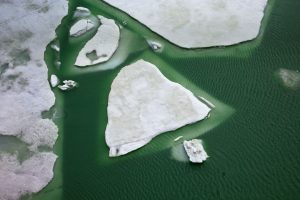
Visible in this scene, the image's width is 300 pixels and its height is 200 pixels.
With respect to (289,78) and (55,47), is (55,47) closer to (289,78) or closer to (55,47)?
(55,47)

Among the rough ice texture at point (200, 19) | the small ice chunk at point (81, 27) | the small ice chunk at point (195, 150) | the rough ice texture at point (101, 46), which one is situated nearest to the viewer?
the small ice chunk at point (195, 150)

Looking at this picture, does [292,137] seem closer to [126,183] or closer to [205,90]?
[205,90]

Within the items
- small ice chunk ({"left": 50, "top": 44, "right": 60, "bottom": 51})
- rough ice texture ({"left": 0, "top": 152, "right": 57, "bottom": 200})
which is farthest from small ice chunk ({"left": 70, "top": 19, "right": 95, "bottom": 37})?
rough ice texture ({"left": 0, "top": 152, "right": 57, "bottom": 200})

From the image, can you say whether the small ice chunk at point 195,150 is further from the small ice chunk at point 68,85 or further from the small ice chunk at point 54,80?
the small ice chunk at point 54,80

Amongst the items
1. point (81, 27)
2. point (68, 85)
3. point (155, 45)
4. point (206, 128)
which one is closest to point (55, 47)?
point (81, 27)

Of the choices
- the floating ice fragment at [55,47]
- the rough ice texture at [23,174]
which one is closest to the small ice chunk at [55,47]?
the floating ice fragment at [55,47]

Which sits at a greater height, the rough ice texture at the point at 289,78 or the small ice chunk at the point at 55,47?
the rough ice texture at the point at 289,78
